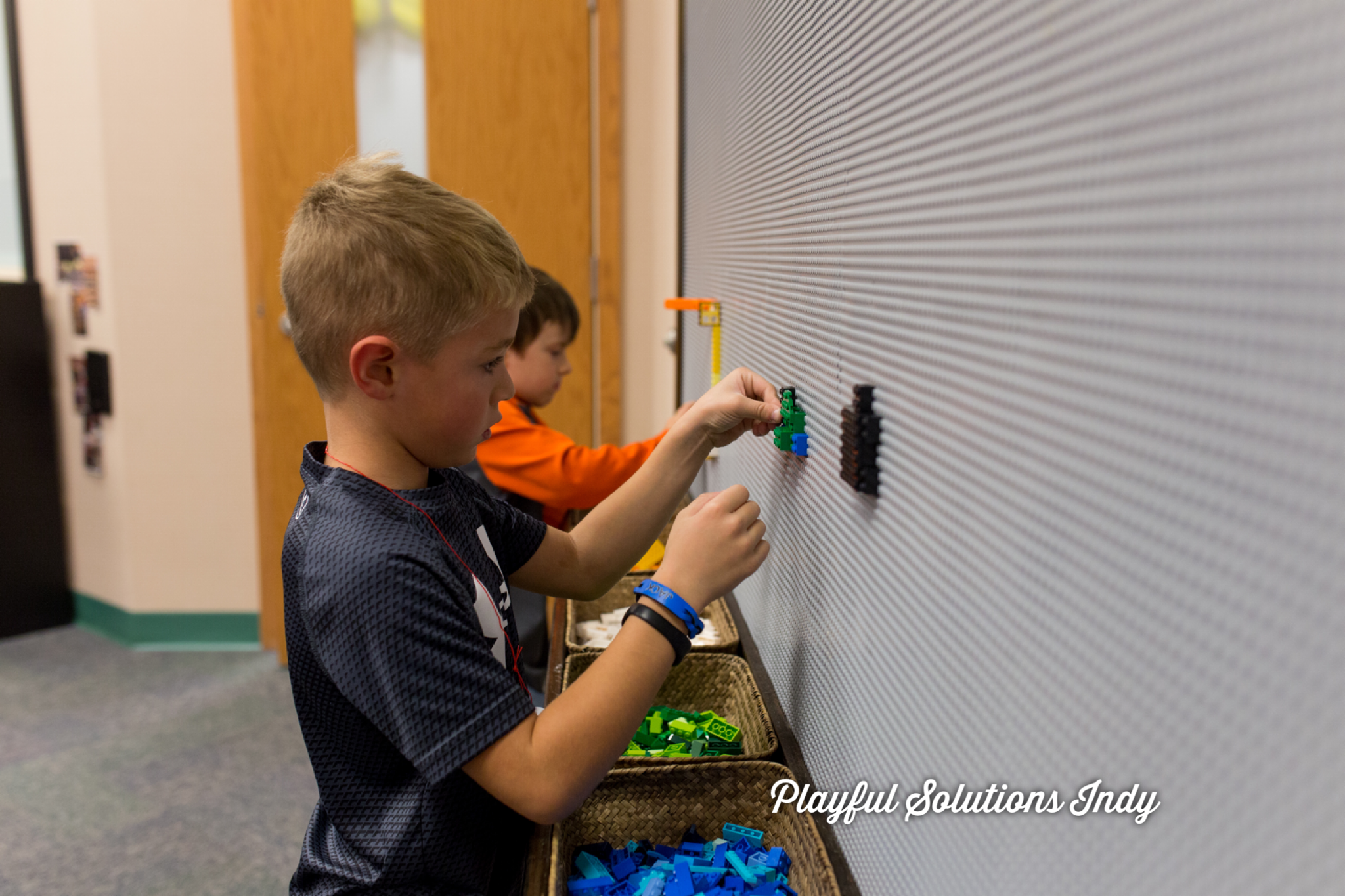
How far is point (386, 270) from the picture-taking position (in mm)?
630

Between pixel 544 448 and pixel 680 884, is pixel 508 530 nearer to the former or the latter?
pixel 680 884

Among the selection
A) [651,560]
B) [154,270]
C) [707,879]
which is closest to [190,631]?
[154,270]

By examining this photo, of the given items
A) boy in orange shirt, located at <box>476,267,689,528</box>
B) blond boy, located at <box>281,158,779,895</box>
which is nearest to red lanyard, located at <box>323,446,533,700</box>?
blond boy, located at <box>281,158,779,895</box>

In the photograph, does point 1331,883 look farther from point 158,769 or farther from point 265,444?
point 265,444

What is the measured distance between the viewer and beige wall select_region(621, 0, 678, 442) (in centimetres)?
222

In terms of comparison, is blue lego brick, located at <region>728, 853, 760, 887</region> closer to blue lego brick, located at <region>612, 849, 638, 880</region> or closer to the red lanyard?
blue lego brick, located at <region>612, 849, 638, 880</region>

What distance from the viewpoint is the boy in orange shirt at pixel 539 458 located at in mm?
1340

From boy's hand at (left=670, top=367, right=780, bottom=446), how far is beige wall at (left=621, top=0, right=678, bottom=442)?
4.02 feet

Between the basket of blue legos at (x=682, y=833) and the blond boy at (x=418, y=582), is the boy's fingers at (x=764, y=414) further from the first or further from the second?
the basket of blue legos at (x=682, y=833)

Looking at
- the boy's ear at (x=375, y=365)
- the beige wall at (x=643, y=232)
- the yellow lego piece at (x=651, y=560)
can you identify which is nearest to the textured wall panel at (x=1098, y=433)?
the boy's ear at (x=375, y=365)

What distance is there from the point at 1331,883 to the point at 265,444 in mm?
2513

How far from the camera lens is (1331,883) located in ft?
0.76

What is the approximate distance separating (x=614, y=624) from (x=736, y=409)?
516 millimetres

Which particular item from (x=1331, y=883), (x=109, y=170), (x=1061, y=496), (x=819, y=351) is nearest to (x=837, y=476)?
(x=819, y=351)
